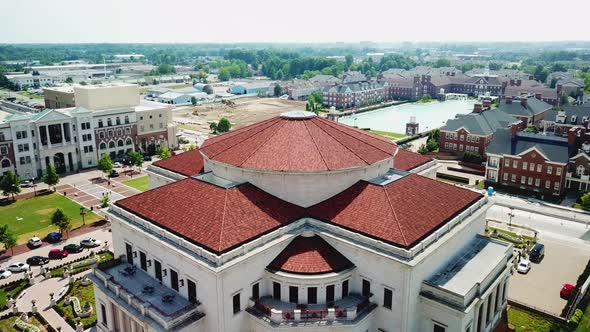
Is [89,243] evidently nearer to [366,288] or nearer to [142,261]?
[142,261]

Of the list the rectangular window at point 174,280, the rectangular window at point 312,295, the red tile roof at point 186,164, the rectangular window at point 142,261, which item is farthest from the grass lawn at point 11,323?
the rectangular window at point 312,295

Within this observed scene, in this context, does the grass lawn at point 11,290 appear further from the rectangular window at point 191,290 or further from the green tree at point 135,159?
the green tree at point 135,159

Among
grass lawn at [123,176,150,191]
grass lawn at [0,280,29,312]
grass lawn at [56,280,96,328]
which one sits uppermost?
grass lawn at [123,176,150,191]

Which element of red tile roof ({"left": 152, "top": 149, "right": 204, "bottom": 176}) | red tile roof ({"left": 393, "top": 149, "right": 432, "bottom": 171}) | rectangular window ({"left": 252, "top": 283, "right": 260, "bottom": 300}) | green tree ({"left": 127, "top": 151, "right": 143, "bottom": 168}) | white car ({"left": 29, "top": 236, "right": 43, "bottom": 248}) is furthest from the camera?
green tree ({"left": 127, "top": 151, "right": 143, "bottom": 168})

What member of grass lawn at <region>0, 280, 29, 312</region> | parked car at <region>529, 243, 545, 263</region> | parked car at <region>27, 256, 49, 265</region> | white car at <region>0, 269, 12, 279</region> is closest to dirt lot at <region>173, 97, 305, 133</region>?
parked car at <region>27, 256, 49, 265</region>

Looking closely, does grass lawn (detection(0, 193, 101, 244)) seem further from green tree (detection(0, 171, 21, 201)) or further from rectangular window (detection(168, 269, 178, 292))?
rectangular window (detection(168, 269, 178, 292))

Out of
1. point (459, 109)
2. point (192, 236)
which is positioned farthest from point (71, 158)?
point (459, 109)
